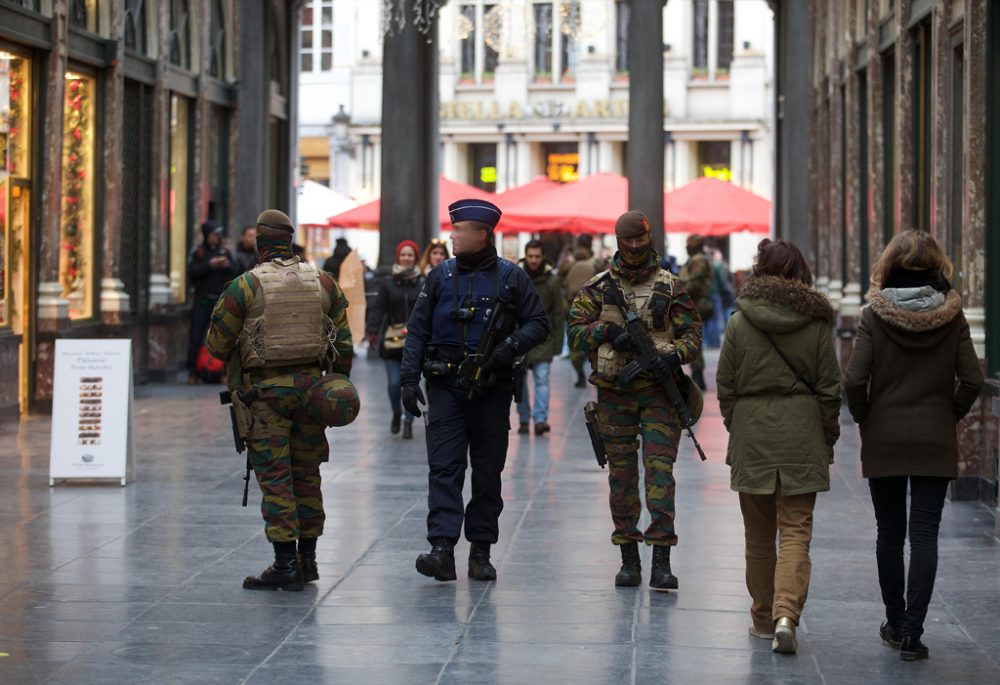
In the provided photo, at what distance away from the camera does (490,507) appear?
28.8ft

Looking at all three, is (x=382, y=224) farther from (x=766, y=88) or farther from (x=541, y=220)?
(x=766, y=88)

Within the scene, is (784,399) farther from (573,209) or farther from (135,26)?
(573,209)

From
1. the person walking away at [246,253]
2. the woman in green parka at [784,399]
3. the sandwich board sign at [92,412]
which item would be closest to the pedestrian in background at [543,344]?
the sandwich board sign at [92,412]

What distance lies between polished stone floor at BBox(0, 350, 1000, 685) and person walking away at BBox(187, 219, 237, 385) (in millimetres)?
8363

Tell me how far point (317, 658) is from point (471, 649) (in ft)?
1.98

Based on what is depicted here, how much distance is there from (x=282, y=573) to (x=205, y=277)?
1290cm

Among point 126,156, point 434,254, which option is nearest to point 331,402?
point 434,254

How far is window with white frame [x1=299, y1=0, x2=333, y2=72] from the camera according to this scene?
54594mm

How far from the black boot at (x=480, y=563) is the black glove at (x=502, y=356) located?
87 centimetres

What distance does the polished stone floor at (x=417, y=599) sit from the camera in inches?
272

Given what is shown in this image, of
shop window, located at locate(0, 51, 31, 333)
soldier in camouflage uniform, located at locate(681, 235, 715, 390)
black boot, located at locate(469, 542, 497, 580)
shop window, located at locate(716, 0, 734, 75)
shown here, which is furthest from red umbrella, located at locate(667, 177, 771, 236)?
shop window, located at locate(716, 0, 734, 75)

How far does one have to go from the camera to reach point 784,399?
7305mm

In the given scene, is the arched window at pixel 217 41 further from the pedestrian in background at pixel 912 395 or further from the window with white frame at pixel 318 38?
the window with white frame at pixel 318 38

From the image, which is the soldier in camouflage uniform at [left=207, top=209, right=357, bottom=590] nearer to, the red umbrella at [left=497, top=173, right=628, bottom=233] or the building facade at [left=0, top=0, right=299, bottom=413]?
the building facade at [left=0, top=0, right=299, bottom=413]
